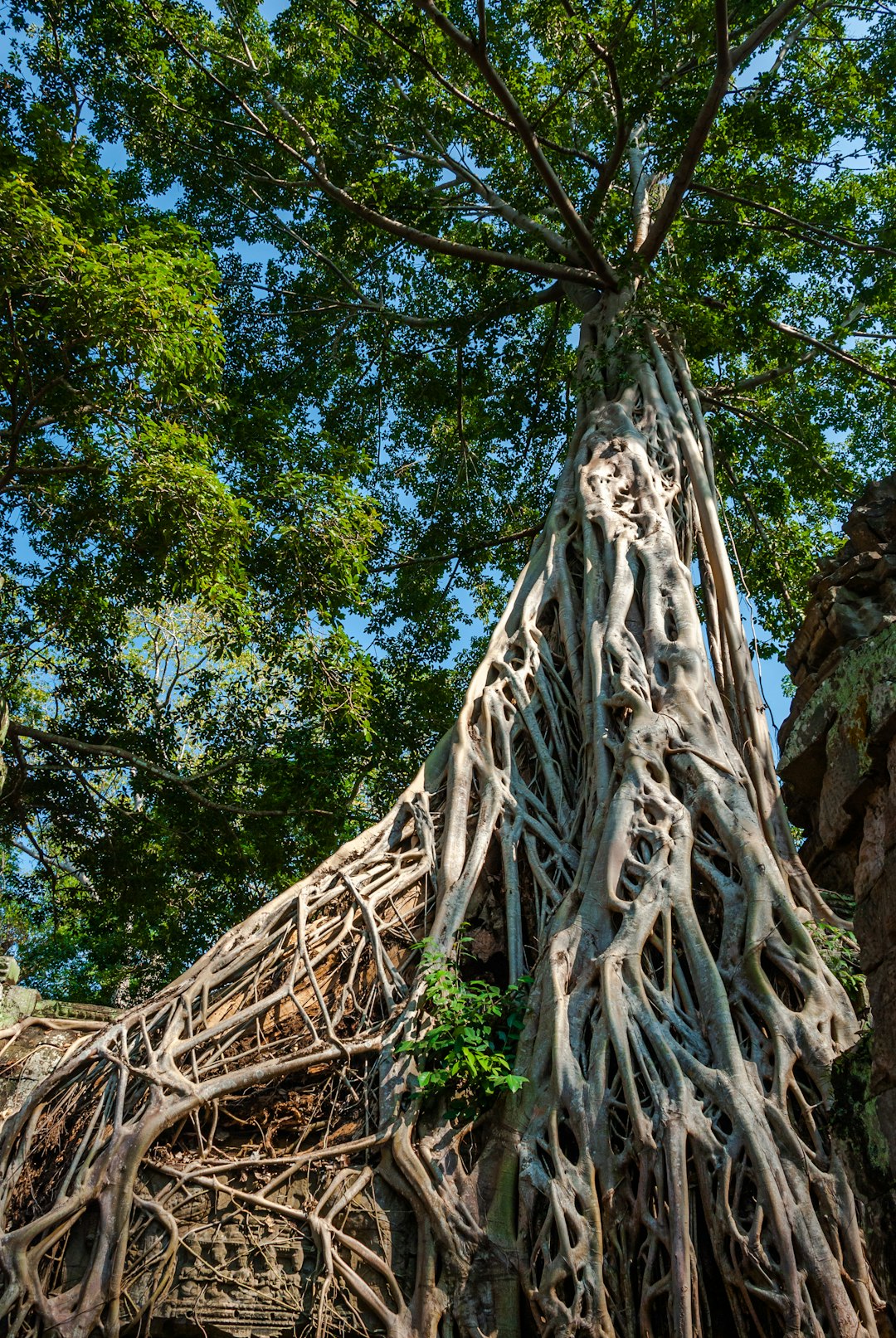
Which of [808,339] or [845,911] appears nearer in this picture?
[845,911]

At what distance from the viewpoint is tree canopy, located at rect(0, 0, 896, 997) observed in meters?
5.45

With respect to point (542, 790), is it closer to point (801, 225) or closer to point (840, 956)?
point (840, 956)

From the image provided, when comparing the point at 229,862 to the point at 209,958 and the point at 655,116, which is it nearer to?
the point at 209,958

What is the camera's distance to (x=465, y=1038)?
144 inches

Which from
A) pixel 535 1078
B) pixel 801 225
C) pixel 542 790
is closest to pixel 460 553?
pixel 801 225

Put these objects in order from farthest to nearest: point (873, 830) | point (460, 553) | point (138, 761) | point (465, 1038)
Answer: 1. point (460, 553)
2. point (138, 761)
3. point (465, 1038)
4. point (873, 830)

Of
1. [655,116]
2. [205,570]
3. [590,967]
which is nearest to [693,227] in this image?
[655,116]

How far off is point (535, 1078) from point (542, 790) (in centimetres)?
158

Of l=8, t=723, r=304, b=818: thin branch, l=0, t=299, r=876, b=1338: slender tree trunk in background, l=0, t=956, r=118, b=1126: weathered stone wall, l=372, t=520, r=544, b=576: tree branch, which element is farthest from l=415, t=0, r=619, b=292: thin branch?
l=0, t=956, r=118, b=1126: weathered stone wall

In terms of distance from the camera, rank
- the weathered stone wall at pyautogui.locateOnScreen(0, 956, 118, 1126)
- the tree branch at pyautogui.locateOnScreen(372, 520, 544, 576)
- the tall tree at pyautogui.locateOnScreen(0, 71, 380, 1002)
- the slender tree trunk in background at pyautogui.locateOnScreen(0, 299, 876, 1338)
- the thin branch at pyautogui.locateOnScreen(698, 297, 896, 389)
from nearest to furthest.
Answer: the slender tree trunk in background at pyautogui.locateOnScreen(0, 299, 876, 1338) < the weathered stone wall at pyautogui.locateOnScreen(0, 956, 118, 1126) < the tall tree at pyautogui.locateOnScreen(0, 71, 380, 1002) < the thin branch at pyautogui.locateOnScreen(698, 297, 896, 389) < the tree branch at pyautogui.locateOnScreen(372, 520, 544, 576)

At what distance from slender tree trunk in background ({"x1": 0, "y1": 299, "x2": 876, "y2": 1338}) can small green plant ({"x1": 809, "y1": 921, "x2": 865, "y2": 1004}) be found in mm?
155

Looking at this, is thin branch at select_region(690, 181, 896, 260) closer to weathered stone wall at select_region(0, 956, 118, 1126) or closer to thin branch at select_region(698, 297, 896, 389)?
thin branch at select_region(698, 297, 896, 389)

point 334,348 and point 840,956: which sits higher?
point 334,348

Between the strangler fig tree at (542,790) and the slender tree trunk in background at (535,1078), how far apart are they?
0.6 inches
